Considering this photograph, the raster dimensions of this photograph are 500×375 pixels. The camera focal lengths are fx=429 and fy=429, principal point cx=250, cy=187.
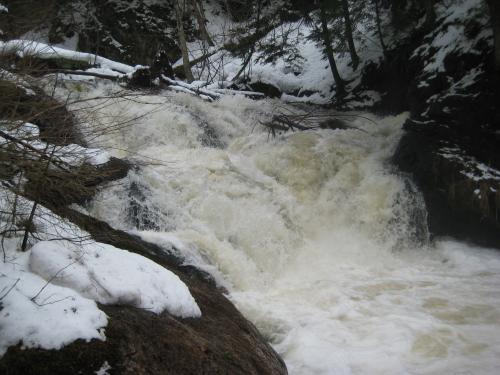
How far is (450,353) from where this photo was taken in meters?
4.29

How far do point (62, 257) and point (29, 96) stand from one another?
1.12 m

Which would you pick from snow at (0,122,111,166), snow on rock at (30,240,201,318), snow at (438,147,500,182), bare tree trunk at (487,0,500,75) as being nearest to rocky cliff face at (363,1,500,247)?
snow at (438,147,500,182)

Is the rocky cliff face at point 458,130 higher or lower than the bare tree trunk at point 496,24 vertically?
lower

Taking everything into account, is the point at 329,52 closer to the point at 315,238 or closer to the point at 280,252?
the point at 315,238

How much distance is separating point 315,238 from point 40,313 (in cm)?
613

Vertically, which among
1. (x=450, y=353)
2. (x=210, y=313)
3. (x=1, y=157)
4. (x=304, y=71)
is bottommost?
(x=450, y=353)

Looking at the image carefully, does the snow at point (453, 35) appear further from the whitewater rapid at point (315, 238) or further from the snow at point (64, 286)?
the snow at point (64, 286)

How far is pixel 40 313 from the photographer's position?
2330mm

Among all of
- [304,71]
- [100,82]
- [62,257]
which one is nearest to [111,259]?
[62,257]

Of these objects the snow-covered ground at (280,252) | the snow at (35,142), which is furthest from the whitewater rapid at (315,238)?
the snow at (35,142)

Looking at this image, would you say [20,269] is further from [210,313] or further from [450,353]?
[450,353]

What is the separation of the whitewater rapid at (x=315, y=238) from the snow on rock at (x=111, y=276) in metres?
0.87

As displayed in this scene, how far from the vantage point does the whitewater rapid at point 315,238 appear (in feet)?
15.1

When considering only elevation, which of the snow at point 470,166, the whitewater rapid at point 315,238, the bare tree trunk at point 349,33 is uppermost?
the bare tree trunk at point 349,33
